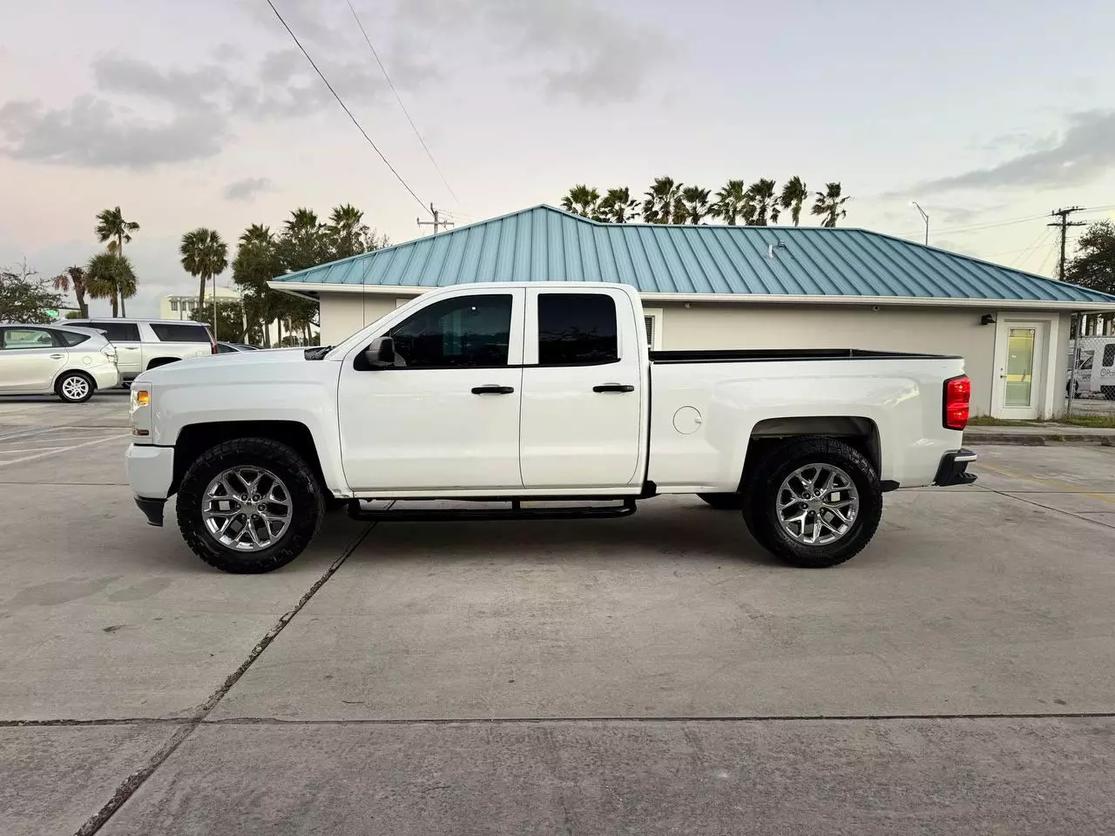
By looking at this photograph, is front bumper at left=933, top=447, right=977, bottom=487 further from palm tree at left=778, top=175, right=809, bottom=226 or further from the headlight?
palm tree at left=778, top=175, right=809, bottom=226

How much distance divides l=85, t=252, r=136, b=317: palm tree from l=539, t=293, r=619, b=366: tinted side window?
203ft

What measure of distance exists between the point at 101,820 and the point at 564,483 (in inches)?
139

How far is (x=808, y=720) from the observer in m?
3.50

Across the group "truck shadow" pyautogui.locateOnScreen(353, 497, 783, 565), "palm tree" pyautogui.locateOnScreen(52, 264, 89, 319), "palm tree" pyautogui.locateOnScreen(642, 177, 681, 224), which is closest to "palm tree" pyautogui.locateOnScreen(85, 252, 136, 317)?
"palm tree" pyautogui.locateOnScreen(52, 264, 89, 319)

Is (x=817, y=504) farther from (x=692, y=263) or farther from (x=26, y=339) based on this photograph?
(x=26, y=339)

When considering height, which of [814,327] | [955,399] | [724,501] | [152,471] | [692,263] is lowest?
[724,501]

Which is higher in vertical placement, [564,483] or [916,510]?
[564,483]

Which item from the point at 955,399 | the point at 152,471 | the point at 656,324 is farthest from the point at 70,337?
the point at 955,399

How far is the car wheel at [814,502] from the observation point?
581 centimetres

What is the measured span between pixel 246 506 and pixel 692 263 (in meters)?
14.4

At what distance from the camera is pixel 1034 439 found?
14.9 m

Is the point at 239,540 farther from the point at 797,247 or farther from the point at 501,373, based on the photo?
the point at 797,247

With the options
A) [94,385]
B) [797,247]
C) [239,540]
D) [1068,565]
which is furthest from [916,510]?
[94,385]

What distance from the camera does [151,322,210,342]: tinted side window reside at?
21594 mm
